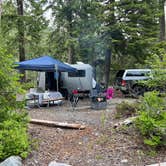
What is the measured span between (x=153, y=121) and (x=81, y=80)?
33.9 feet

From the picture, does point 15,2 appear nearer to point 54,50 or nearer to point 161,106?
point 54,50

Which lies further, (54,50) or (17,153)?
(54,50)

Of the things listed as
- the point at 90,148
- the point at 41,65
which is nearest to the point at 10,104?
the point at 90,148

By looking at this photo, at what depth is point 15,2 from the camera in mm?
19859

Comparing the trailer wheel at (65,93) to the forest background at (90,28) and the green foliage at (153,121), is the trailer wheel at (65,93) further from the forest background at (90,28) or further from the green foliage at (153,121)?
the green foliage at (153,121)

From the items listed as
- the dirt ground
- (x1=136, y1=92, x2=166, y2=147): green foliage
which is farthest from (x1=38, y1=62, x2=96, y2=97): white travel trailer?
(x1=136, y1=92, x2=166, y2=147): green foliage

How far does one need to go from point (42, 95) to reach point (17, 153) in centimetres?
713

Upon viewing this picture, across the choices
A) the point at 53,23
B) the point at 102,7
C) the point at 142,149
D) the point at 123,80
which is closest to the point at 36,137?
the point at 142,149

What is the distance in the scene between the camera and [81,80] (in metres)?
15.5

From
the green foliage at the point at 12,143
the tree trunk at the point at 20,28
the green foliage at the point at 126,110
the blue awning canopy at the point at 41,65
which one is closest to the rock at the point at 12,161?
the green foliage at the point at 12,143

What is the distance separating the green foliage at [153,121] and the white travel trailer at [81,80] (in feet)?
30.5

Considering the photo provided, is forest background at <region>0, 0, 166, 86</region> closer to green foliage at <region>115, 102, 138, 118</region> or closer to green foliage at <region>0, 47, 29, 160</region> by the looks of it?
green foliage at <region>115, 102, 138, 118</region>

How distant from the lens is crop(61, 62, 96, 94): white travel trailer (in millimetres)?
15344

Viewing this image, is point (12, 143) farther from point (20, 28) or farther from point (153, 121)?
point (20, 28)
